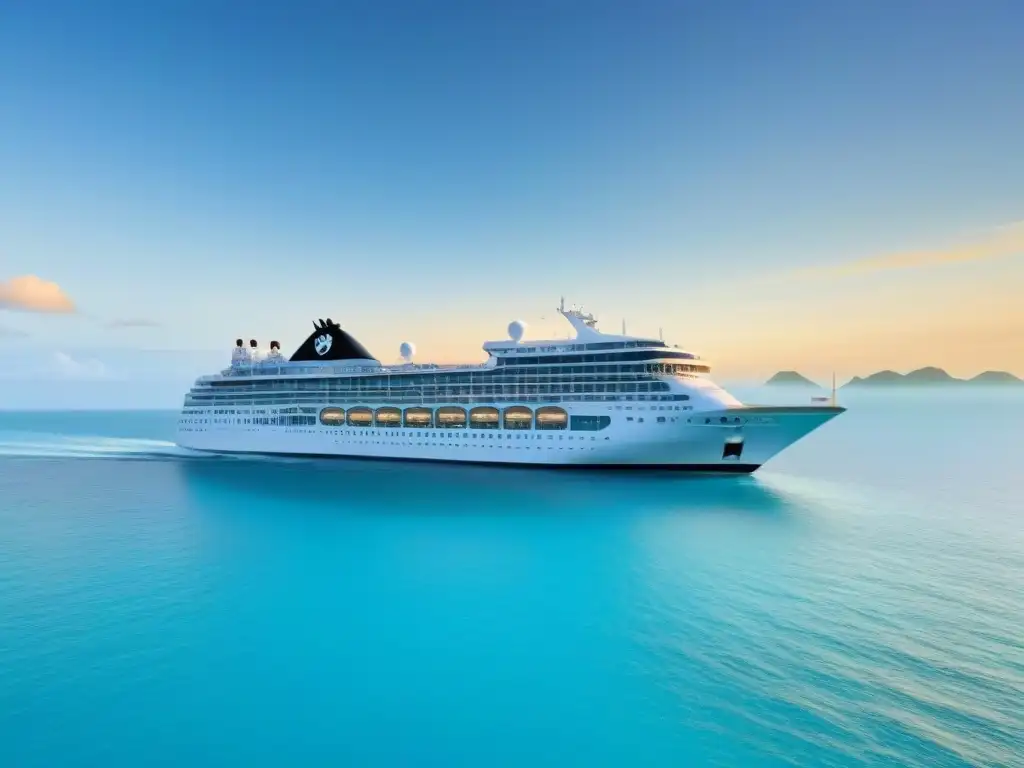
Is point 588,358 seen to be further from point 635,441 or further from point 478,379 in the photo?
point 478,379

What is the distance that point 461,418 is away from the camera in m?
43.2

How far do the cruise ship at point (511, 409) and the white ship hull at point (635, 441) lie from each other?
90 mm

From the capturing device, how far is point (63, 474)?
4244 centimetres

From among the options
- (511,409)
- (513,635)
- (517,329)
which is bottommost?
(513,635)

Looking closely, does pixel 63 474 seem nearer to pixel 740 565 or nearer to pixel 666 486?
pixel 666 486

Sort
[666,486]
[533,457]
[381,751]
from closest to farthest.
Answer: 1. [381,751]
2. [666,486]
3. [533,457]

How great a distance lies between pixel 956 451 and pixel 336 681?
243 feet

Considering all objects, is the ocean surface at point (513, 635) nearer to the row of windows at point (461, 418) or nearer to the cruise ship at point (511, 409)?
the cruise ship at point (511, 409)

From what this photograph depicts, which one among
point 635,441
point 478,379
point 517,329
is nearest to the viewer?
point 635,441

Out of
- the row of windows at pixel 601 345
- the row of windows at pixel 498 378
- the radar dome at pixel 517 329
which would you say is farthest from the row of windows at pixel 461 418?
the radar dome at pixel 517 329

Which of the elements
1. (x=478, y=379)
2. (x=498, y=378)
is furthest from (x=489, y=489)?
(x=478, y=379)

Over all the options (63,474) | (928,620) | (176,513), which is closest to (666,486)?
(928,620)

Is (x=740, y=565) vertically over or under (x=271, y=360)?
under

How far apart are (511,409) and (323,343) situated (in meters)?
25.1
